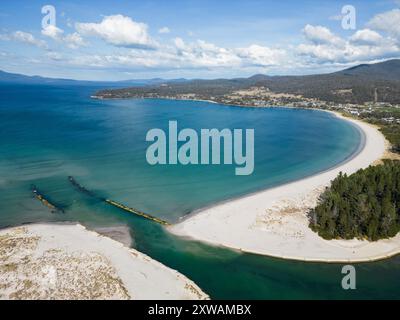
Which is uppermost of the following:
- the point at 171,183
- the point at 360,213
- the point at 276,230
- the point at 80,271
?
the point at 360,213

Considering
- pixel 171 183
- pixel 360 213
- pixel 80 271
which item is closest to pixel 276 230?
pixel 360 213

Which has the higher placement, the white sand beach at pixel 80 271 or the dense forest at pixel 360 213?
the dense forest at pixel 360 213

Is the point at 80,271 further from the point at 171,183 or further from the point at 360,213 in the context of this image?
the point at 360,213

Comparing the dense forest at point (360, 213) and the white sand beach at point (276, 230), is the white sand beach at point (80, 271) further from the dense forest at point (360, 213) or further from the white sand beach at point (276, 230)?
the dense forest at point (360, 213)

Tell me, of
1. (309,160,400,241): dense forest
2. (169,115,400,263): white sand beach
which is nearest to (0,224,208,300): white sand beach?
(169,115,400,263): white sand beach

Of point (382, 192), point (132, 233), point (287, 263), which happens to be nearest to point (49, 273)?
point (132, 233)

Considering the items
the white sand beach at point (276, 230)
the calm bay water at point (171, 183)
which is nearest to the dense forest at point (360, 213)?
the white sand beach at point (276, 230)

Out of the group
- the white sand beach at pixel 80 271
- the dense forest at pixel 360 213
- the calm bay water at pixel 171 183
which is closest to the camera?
the white sand beach at pixel 80 271
